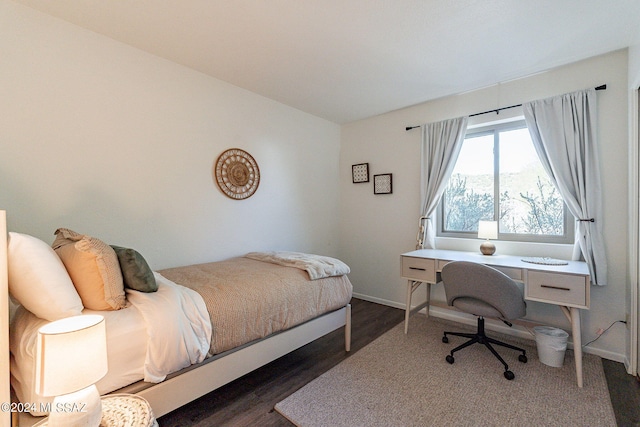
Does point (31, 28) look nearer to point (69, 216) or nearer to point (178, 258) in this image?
point (69, 216)

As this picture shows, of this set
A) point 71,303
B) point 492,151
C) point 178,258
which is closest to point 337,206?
point 492,151

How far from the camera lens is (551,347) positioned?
218 centimetres

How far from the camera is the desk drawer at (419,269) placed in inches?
105

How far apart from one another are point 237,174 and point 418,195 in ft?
7.14

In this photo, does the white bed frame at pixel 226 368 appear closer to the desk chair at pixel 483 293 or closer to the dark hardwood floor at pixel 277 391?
the dark hardwood floor at pixel 277 391

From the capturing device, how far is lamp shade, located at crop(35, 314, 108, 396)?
2.85ft

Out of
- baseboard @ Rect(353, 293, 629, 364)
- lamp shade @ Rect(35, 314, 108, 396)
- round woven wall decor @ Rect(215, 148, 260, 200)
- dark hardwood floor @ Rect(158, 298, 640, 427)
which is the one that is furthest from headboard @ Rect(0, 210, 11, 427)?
baseboard @ Rect(353, 293, 629, 364)

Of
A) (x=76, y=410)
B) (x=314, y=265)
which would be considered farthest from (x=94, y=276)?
(x=314, y=265)

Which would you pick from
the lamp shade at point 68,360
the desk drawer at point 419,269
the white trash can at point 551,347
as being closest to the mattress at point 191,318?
the lamp shade at point 68,360

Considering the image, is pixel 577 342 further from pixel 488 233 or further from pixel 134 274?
pixel 134 274

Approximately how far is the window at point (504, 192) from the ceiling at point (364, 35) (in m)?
0.63

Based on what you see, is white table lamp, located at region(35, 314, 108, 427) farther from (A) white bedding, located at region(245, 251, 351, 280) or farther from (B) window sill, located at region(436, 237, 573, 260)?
(B) window sill, located at region(436, 237, 573, 260)

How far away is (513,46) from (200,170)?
2.93 m

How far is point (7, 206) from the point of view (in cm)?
177
